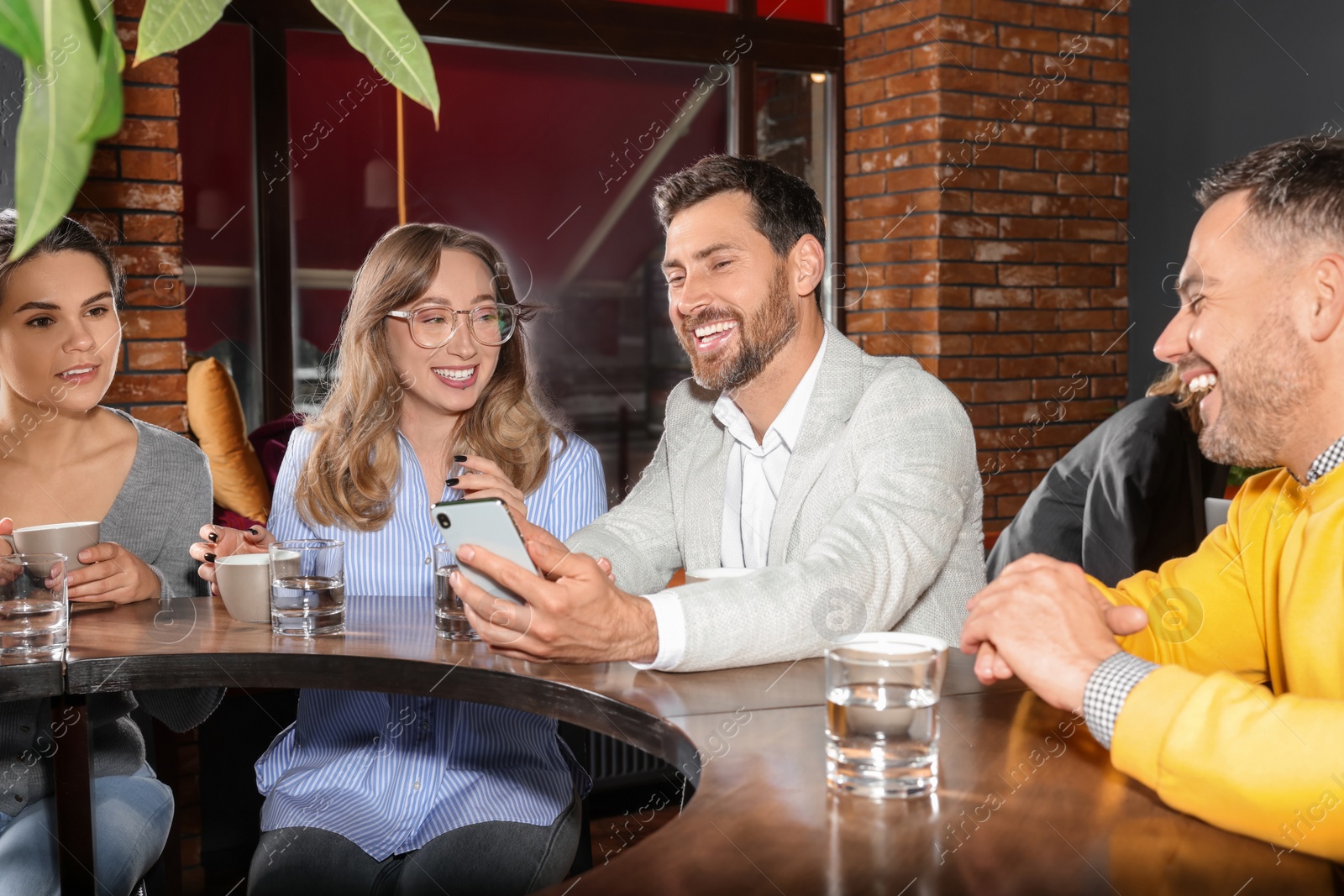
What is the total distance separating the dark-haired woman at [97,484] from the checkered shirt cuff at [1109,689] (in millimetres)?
1317

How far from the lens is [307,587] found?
5.27 ft

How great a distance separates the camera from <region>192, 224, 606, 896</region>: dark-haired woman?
165 centimetres

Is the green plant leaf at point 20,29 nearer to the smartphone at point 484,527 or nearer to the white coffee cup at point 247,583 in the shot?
the smartphone at point 484,527

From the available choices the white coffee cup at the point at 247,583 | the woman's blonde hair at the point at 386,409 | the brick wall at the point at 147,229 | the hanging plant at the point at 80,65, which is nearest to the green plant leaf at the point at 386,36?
the hanging plant at the point at 80,65

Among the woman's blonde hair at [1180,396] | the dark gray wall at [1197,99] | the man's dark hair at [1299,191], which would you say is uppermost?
the dark gray wall at [1197,99]

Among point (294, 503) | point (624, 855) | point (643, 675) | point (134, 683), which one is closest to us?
point (624, 855)

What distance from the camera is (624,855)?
0.91 meters

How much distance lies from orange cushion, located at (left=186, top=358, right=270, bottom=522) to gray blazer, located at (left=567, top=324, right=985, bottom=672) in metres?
1.55

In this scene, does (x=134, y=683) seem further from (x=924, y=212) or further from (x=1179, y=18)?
(x=1179, y=18)

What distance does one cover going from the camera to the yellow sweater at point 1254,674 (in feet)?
2.96

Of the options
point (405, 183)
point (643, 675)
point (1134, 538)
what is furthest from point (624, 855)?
point (405, 183)

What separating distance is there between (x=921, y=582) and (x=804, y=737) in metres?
0.46

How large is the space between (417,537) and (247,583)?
363 millimetres

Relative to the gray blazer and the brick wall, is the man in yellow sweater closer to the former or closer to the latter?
the gray blazer
